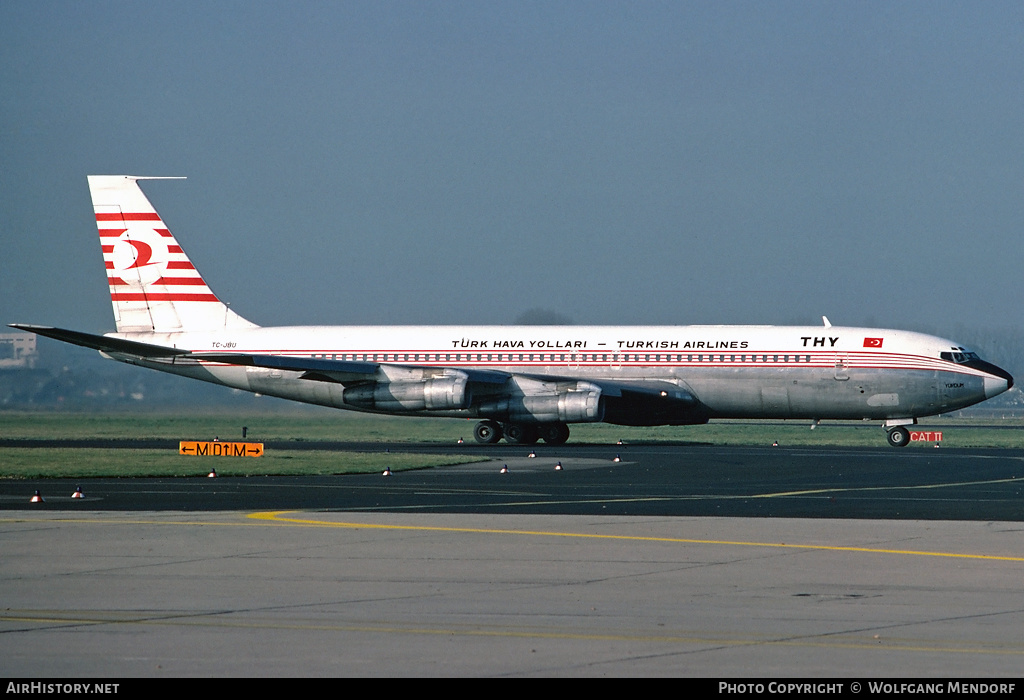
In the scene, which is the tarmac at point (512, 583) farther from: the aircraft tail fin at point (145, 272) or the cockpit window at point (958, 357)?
the aircraft tail fin at point (145, 272)

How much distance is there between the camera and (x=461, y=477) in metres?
29.7

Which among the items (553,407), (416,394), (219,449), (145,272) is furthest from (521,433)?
(145,272)

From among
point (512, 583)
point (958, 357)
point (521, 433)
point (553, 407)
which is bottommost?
point (512, 583)

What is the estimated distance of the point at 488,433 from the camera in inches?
1893

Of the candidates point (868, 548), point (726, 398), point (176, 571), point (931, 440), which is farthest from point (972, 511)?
point (931, 440)

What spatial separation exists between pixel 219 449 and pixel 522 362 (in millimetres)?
14281

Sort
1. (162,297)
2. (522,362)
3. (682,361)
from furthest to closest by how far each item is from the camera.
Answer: (162,297)
(522,362)
(682,361)

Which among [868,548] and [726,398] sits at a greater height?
[726,398]

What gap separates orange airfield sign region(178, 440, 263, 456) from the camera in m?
36.8

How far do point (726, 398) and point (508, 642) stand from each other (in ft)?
121

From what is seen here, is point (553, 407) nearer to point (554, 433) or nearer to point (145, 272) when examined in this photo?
point (554, 433)

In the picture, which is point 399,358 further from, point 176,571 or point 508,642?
point 508,642
